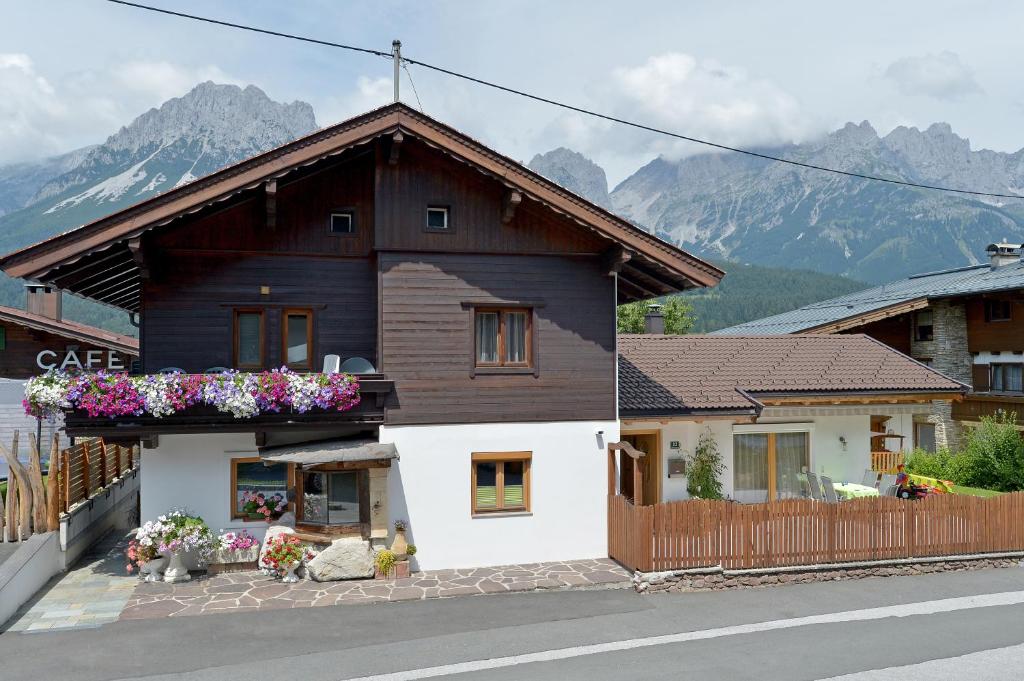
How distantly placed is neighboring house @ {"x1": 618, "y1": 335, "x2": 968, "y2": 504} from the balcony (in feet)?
16.8

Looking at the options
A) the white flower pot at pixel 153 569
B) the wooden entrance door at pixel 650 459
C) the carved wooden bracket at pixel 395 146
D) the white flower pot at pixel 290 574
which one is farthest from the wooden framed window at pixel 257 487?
the wooden entrance door at pixel 650 459

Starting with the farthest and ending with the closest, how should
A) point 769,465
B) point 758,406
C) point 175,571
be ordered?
1. point 769,465
2. point 758,406
3. point 175,571

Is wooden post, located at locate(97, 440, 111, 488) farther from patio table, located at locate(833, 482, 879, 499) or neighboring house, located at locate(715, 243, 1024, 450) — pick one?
neighboring house, located at locate(715, 243, 1024, 450)

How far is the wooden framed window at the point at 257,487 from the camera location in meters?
14.1

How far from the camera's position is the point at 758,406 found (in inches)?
659

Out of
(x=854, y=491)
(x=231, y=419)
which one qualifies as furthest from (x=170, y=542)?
(x=854, y=491)

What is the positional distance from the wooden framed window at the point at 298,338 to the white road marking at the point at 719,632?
6.56 metres

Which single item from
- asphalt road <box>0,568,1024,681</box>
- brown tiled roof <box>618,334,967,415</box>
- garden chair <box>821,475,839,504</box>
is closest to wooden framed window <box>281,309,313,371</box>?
asphalt road <box>0,568,1024,681</box>

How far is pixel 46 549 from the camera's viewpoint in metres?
13.0

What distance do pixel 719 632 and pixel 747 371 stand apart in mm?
9348

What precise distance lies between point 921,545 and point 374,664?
1071cm

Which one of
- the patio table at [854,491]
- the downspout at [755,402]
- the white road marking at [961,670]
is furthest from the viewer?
the patio table at [854,491]

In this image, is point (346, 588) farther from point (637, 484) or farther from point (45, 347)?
point (45, 347)

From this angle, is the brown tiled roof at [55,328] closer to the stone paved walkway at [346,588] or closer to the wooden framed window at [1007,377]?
the stone paved walkway at [346,588]
